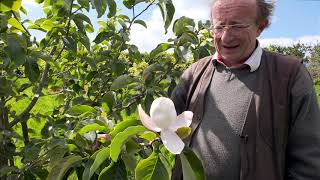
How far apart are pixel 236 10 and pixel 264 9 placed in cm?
17

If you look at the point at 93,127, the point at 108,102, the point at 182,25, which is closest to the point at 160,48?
the point at 182,25

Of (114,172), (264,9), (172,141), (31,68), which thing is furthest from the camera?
(264,9)

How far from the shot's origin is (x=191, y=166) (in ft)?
3.37

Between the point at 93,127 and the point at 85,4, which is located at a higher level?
the point at 85,4

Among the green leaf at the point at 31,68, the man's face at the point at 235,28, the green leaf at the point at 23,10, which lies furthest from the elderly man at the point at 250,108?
the green leaf at the point at 23,10

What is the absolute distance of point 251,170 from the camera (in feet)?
5.42

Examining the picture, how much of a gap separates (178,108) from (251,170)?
445 mm

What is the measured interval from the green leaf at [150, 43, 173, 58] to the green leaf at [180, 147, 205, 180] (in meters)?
1.10

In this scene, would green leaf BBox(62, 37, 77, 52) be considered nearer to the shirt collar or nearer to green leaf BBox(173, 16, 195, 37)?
green leaf BBox(173, 16, 195, 37)

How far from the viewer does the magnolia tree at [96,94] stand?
103 centimetres

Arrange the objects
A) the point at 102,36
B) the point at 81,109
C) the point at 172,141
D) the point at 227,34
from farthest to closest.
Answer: the point at 102,36 < the point at 227,34 < the point at 81,109 < the point at 172,141

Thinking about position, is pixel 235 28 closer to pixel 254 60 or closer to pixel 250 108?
pixel 254 60

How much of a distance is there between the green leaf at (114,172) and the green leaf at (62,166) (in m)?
0.12

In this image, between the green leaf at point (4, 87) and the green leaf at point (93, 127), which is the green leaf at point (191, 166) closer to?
the green leaf at point (93, 127)
